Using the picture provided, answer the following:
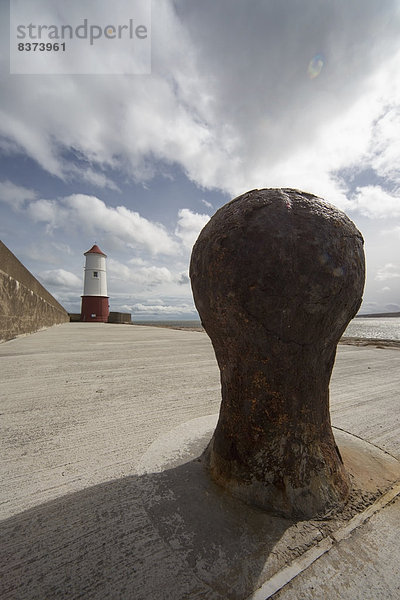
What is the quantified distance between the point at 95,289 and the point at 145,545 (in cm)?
2794

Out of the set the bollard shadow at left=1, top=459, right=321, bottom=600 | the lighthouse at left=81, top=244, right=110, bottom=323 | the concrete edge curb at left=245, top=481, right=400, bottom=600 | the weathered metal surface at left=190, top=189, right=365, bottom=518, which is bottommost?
the concrete edge curb at left=245, top=481, right=400, bottom=600

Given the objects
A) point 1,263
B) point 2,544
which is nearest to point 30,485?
point 2,544

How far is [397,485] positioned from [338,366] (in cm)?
357

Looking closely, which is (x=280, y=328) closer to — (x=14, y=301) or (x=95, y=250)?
(x=14, y=301)

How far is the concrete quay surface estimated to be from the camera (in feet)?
2.74

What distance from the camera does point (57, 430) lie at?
74.3 inches

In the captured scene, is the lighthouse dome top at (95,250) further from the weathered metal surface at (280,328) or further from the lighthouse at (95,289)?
the weathered metal surface at (280,328)

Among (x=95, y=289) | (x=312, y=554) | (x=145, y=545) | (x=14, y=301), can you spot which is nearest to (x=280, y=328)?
(x=312, y=554)

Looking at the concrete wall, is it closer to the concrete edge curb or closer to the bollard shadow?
the bollard shadow

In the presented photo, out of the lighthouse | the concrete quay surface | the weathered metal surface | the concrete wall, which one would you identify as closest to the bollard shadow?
the concrete quay surface

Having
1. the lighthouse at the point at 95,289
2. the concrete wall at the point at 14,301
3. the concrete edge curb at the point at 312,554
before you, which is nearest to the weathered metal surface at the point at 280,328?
the concrete edge curb at the point at 312,554

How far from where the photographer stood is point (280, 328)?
3.89ft

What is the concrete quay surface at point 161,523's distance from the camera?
83cm

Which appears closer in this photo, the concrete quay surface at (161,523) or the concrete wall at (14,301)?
the concrete quay surface at (161,523)
